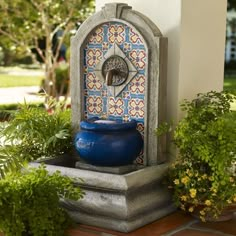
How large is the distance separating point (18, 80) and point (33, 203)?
1211 cm

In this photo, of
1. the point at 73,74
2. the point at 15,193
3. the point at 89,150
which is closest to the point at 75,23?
the point at 73,74

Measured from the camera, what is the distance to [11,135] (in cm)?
378

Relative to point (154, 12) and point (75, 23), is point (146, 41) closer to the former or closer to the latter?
point (154, 12)

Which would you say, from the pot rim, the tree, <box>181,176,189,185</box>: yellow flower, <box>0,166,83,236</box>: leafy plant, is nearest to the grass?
the tree

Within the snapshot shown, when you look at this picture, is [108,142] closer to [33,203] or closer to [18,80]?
[33,203]

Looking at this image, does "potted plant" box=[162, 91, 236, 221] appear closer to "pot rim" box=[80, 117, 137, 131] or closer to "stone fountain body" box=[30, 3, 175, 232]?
"stone fountain body" box=[30, 3, 175, 232]

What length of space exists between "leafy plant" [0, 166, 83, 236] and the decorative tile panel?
79cm

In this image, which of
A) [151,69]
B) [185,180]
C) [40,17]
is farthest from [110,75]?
[40,17]

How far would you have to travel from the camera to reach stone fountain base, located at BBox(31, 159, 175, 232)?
10.4ft

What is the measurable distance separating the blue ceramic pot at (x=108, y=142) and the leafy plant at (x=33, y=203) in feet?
1.32

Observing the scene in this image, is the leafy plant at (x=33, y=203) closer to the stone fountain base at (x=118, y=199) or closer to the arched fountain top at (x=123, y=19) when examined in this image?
the stone fountain base at (x=118, y=199)

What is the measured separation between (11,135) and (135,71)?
92cm

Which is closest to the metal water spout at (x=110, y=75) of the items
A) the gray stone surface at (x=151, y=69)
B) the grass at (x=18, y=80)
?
the gray stone surface at (x=151, y=69)

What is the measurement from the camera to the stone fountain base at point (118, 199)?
3184mm
